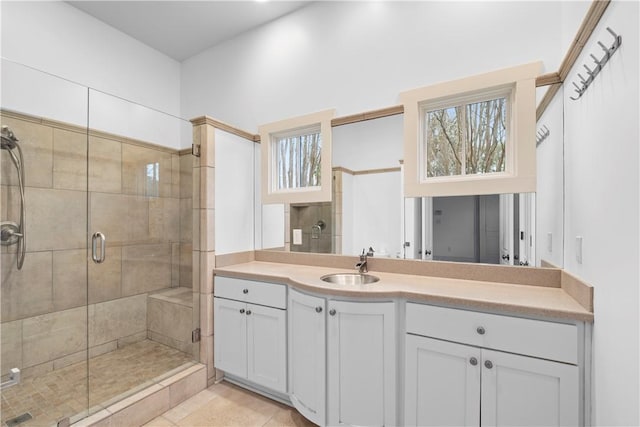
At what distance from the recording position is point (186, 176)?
2473mm

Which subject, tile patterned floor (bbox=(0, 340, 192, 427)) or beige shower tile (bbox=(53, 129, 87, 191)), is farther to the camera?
beige shower tile (bbox=(53, 129, 87, 191))

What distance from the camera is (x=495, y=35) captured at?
1.85 m

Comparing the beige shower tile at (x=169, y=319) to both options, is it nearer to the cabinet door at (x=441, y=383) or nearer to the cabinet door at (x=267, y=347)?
the cabinet door at (x=267, y=347)

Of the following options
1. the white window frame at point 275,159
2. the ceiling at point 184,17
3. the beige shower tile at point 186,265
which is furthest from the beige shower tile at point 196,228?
the ceiling at point 184,17

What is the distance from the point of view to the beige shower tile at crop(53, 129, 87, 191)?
2080 millimetres

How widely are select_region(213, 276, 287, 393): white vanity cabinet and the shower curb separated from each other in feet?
0.60

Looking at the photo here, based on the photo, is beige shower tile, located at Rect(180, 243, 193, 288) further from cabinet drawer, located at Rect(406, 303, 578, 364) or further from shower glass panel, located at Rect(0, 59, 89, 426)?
cabinet drawer, located at Rect(406, 303, 578, 364)

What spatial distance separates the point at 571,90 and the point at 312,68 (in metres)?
1.84

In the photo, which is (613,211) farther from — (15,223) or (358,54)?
(15,223)

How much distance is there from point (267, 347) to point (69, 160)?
1958 millimetres

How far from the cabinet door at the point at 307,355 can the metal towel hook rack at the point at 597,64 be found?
5.09ft

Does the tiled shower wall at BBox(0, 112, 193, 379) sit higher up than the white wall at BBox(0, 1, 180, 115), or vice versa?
the white wall at BBox(0, 1, 180, 115)

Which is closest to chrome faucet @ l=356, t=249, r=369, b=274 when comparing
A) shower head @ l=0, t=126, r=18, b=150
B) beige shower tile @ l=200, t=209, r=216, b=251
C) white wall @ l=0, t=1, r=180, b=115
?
beige shower tile @ l=200, t=209, r=216, b=251

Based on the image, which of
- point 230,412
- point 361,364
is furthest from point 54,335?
point 361,364
